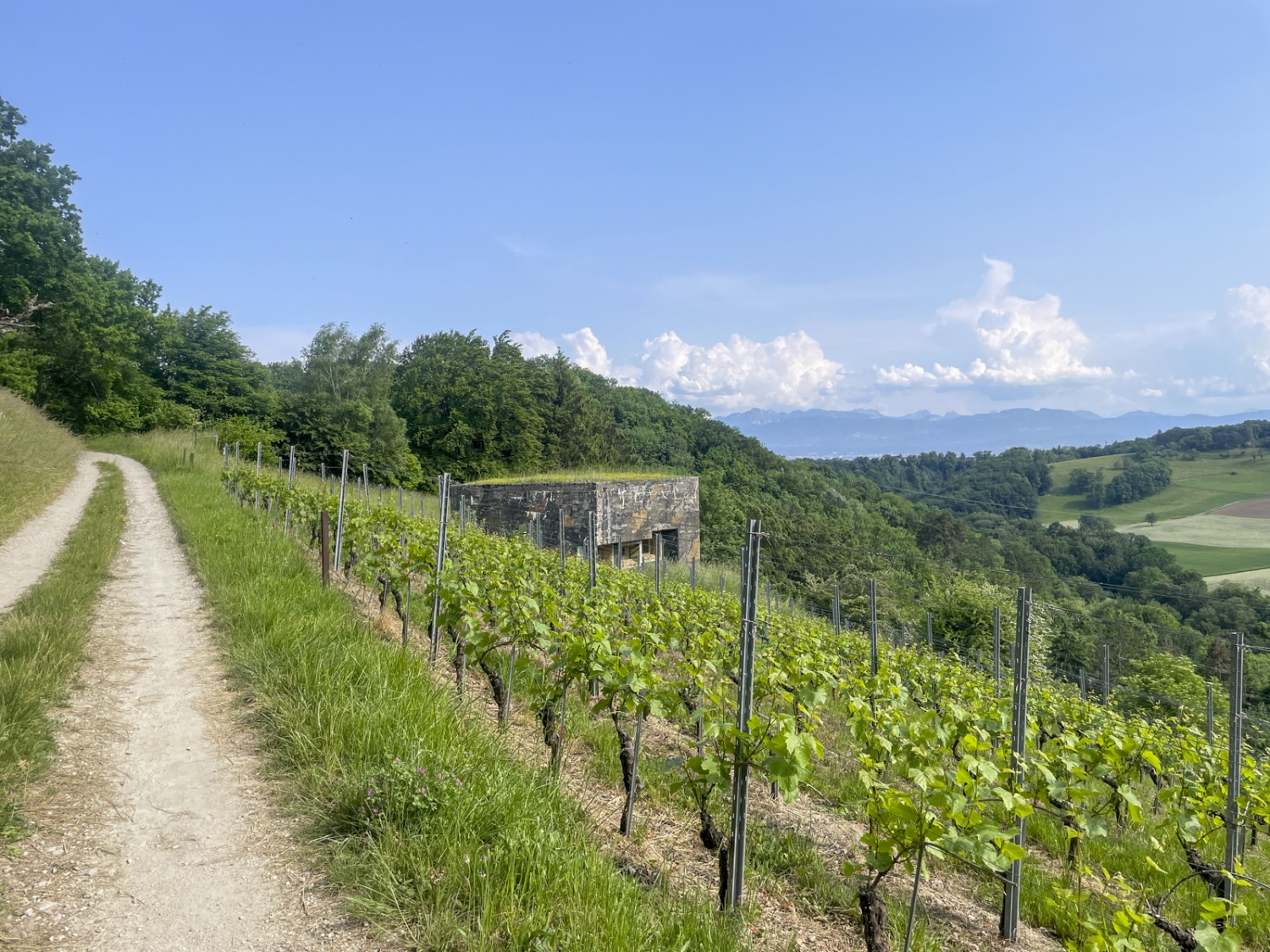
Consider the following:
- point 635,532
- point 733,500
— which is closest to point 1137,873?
point 635,532

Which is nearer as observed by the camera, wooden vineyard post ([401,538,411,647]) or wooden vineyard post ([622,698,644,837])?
wooden vineyard post ([622,698,644,837])

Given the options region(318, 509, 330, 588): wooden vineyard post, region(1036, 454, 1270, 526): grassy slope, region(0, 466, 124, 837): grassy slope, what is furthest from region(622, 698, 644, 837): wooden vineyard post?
region(1036, 454, 1270, 526): grassy slope

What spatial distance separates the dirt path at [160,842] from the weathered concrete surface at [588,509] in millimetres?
15232

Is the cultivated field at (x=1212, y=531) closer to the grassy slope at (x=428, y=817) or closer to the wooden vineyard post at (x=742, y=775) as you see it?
the wooden vineyard post at (x=742, y=775)

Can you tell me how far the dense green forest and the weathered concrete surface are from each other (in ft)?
20.2

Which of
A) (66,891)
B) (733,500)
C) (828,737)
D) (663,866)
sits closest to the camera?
(66,891)

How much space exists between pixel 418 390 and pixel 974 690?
4112 centimetres

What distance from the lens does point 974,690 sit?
739cm

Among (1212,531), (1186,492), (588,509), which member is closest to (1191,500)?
(1186,492)

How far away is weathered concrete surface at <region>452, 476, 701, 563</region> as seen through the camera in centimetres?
2077

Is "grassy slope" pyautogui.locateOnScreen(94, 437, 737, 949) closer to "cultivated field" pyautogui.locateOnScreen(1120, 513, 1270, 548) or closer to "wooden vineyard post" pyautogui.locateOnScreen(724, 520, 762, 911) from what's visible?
"wooden vineyard post" pyautogui.locateOnScreen(724, 520, 762, 911)

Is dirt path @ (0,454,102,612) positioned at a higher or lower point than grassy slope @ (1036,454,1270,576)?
higher

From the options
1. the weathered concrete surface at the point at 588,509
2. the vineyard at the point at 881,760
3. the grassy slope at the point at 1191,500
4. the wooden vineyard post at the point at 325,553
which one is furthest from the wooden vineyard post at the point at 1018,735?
the grassy slope at the point at 1191,500

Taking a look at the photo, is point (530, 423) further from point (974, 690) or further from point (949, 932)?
point (949, 932)
